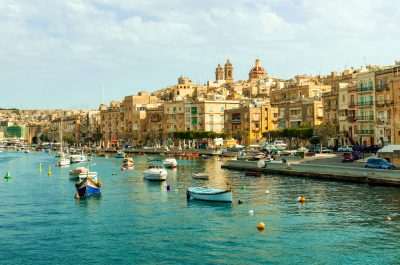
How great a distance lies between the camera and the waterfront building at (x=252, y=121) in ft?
456

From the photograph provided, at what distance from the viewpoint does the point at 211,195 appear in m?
50.4

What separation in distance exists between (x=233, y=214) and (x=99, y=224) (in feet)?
35.3

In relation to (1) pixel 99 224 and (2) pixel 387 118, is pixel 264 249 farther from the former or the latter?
(2) pixel 387 118

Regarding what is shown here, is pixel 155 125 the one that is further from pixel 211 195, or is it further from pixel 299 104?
pixel 211 195

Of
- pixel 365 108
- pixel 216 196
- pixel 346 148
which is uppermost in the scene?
pixel 365 108

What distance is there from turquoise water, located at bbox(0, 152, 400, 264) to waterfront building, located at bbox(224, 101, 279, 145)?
77.1 meters

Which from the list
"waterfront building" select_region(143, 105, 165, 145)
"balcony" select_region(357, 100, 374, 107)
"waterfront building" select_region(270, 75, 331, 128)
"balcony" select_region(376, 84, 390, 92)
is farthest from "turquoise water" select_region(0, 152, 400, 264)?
"waterfront building" select_region(143, 105, 165, 145)

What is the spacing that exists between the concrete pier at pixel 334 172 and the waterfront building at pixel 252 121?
53.7 metres

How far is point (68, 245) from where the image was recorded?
3509 centimetres

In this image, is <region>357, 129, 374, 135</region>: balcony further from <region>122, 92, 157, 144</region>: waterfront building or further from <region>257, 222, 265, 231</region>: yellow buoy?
<region>122, 92, 157, 144</region>: waterfront building

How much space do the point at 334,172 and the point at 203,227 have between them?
29932 millimetres

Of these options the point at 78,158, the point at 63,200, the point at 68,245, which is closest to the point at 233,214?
the point at 68,245

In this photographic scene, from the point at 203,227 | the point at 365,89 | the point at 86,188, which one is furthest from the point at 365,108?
the point at 203,227

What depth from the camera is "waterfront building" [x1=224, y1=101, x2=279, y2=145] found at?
139 metres
